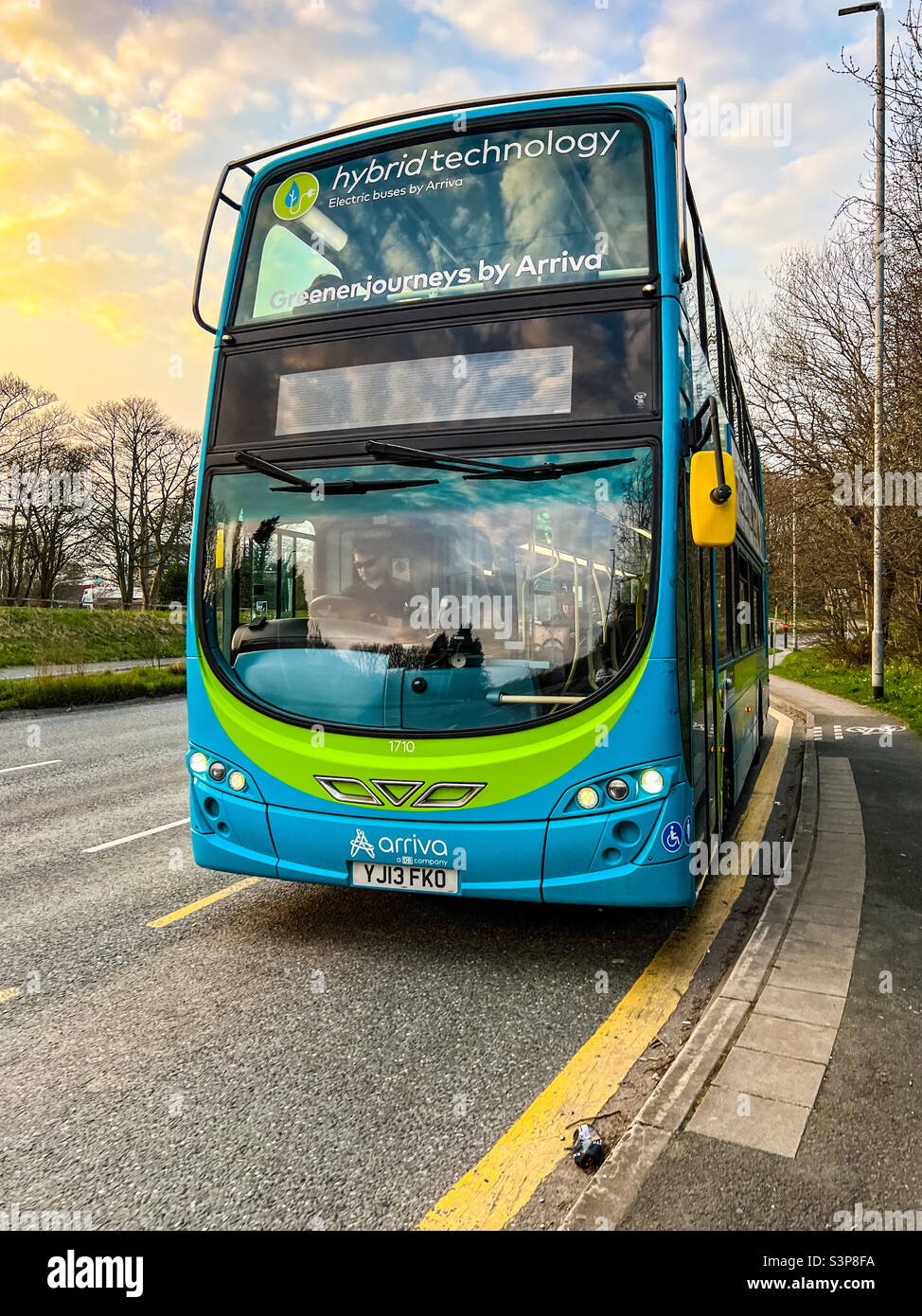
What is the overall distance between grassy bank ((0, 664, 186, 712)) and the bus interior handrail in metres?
14.1

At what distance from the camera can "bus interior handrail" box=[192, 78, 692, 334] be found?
4543mm

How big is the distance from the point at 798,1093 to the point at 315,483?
3466 millimetres

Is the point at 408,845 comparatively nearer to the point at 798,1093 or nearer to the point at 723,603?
the point at 798,1093

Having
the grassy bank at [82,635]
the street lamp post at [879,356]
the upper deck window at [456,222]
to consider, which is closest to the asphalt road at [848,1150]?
the upper deck window at [456,222]

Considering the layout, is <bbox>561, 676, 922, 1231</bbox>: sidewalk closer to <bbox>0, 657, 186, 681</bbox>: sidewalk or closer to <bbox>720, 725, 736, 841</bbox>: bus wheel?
<bbox>720, 725, 736, 841</bbox>: bus wheel

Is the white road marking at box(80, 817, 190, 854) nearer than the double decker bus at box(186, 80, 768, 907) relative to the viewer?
No

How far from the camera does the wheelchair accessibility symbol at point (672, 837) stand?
4.17 metres

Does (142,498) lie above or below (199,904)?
above

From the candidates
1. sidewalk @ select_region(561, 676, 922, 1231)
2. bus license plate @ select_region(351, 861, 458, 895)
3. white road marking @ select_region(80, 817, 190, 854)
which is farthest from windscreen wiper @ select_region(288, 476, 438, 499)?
white road marking @ select_region(80, 817, 190, 854)

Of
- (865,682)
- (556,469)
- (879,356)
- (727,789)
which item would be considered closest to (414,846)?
(556,469)

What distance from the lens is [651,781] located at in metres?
4.18
